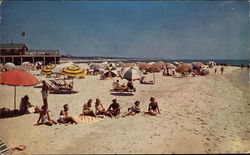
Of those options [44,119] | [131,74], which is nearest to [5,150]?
[44,119]

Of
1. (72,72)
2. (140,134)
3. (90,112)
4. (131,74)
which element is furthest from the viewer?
(72,72)

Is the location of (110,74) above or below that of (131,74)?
below

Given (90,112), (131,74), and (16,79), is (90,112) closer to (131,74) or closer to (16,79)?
(16,79)

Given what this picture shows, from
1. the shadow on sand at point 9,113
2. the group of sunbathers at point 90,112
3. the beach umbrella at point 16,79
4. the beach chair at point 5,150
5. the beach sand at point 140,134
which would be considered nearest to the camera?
the beach sand at point 140,134

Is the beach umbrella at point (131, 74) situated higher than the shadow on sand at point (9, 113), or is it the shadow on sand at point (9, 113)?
the beach umbrella at point (131, 74)

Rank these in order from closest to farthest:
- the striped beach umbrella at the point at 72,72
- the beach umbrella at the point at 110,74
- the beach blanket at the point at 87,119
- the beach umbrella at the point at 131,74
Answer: the beach blanket at the point at 87,119 < the beach umbrella at the point at 131,74 < the striped beach umbrella at the point at 72,72 < the beach umbrella at the point at 110,74

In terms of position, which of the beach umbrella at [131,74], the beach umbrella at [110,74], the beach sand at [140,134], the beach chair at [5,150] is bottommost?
the beach chair at [5,150]

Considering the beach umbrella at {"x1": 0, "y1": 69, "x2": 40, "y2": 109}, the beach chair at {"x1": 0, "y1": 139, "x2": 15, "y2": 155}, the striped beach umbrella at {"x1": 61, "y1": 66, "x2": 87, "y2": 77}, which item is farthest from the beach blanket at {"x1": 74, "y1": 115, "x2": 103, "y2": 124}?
the striped beach umbrella at {"x1": 61, "y1": 66, "x2": 87, "y2": 77}

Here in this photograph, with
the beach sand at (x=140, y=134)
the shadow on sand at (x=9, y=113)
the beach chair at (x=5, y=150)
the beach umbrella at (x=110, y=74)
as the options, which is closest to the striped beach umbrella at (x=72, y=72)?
the beach sand at (x=140, y=134)

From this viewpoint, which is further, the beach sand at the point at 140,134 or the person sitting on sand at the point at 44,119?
the person sitting on sand at the point at 44,119

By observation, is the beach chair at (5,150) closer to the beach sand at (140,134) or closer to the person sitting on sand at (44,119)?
the beach sand at (140,134)

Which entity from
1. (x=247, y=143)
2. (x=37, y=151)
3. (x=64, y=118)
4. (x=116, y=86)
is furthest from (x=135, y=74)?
(x=37, y=151)

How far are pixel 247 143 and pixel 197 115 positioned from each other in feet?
6.44

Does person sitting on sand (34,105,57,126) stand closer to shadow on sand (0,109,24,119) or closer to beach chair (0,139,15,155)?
beach chair (0,139,15,155)
